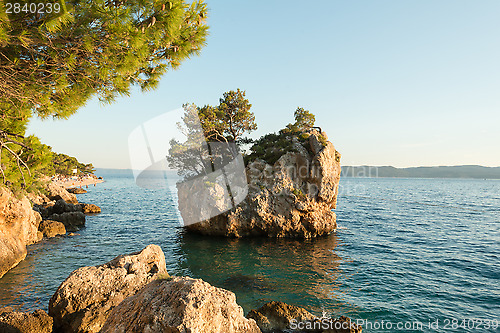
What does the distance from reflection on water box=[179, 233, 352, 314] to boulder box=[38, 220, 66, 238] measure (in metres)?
12.8

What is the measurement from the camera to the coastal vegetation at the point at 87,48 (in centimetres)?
605

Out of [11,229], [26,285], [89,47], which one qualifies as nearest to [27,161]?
[11,229]

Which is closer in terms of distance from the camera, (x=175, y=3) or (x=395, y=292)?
(x=175, y=3)

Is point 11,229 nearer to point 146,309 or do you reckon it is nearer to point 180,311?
point 146,309

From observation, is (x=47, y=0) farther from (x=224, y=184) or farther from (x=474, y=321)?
(x=224, y=184)

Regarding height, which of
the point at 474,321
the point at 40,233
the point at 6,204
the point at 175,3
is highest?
the point at 175,3

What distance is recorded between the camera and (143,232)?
29.2 m

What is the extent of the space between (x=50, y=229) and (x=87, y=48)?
88.2ft

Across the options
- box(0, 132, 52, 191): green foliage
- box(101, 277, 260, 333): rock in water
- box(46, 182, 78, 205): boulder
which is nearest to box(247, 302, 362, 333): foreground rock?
box(101, 277, 260, 333): rock in water

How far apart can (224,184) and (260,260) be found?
9.60m

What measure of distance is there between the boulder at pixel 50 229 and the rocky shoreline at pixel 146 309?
18887 mm

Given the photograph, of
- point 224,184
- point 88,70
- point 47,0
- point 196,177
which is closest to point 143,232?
point 196,177

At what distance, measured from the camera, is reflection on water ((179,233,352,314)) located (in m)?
14.1
